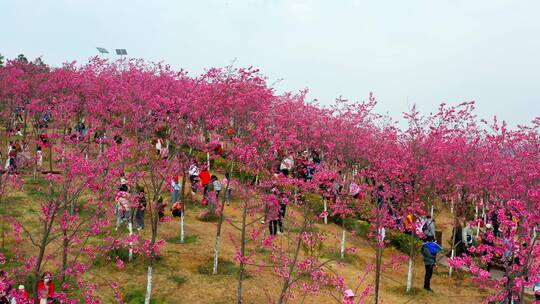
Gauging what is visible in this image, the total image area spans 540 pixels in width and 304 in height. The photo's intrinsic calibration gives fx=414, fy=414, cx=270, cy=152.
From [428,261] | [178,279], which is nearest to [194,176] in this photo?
[178,279]

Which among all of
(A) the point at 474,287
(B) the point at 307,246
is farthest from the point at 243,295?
(A) the point at 474,287

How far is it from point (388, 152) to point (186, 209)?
11.0 m

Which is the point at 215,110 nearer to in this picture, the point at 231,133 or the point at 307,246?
the point at 231,133

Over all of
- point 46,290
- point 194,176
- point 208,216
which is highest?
point 194,176

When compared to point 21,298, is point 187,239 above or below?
below

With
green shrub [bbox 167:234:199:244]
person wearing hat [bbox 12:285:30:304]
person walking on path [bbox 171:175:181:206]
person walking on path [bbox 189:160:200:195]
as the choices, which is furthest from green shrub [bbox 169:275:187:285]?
person walking on path [bbox 189:160:200:195]

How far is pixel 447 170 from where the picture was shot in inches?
758

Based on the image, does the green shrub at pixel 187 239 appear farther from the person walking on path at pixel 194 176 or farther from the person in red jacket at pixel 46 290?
the person in red jacket at pixel 46 290

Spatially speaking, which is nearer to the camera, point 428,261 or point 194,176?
point 428,261

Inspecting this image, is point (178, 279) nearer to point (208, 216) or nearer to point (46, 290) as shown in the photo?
point (46, 290)

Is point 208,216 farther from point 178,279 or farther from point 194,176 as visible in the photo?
point 178,279

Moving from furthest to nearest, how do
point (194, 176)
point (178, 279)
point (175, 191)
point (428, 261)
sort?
point (194, 176) < point (175, 191) < point (428, 261) < point (178, 279)

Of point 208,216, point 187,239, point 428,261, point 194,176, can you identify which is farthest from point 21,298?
point 194,176

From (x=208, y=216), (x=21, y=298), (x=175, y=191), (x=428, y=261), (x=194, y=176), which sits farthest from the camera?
(x=194, y=176)
